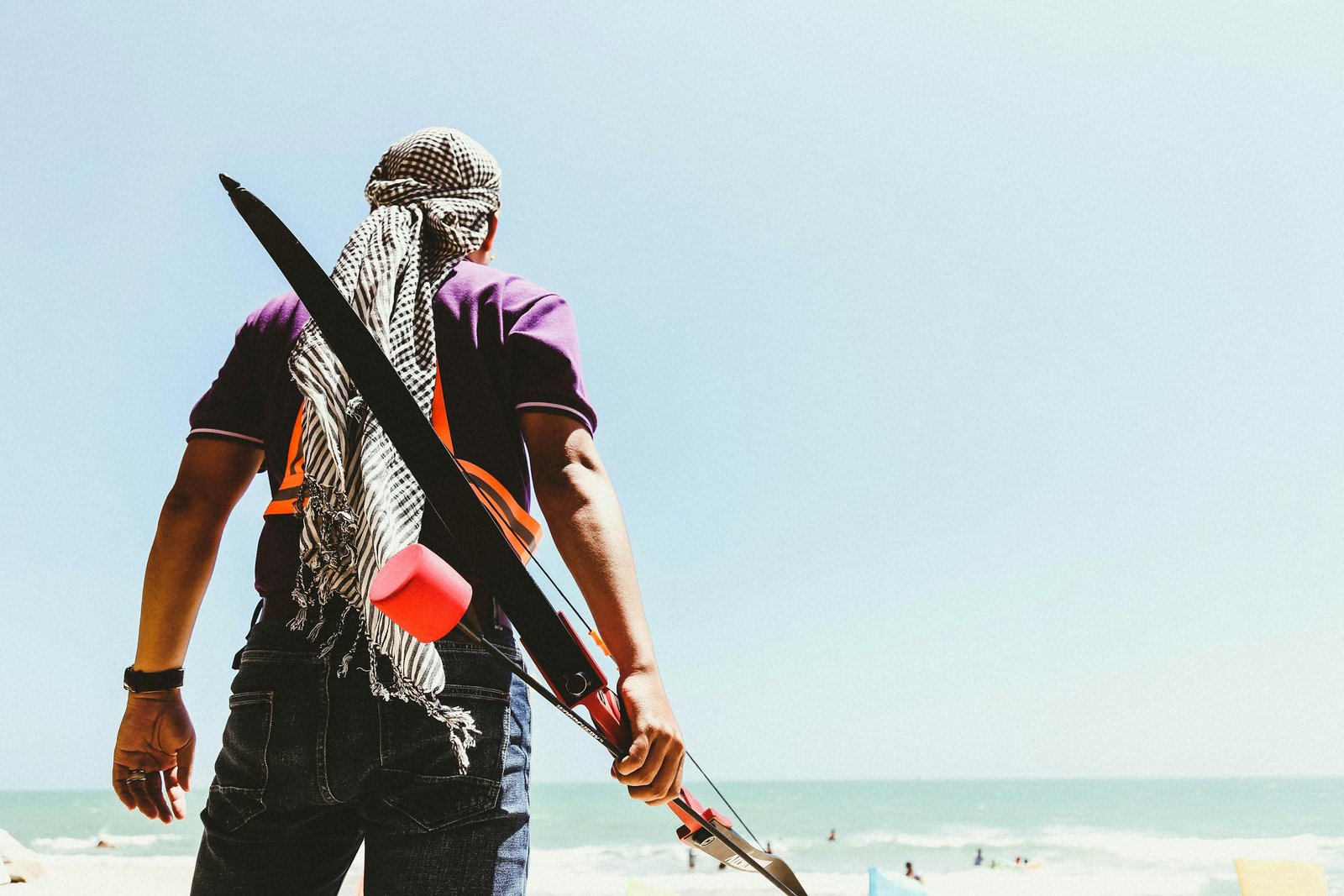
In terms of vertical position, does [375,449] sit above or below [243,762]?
above

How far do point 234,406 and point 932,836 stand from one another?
38003 millimetres

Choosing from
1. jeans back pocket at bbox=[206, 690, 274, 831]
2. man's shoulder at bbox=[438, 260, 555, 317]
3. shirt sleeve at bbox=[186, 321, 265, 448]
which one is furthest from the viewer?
shirt sleeve at bbox=[186, 321, 265, 448]

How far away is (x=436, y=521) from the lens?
4.37 feet

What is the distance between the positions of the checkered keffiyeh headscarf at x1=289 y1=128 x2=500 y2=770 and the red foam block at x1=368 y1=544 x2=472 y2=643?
15 cm

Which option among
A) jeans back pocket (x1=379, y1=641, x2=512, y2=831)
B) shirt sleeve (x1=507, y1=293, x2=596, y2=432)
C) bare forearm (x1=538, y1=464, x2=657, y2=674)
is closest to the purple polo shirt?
shirt sleeve (x1=507, y1=293, x2=596, y2=432)

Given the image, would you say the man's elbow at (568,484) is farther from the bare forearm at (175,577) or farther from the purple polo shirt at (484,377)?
the bare forearm at (175,577)

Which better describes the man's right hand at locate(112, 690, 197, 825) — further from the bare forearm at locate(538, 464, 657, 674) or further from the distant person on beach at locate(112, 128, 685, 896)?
the bare forearm at locate(538, 464, 657, 674)

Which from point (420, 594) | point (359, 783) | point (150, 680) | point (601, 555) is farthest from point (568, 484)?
point (150, 680)

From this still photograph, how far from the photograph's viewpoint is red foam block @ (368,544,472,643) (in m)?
1.00

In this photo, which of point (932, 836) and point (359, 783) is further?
point (932, 836)

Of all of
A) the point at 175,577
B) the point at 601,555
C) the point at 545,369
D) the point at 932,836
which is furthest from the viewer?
the point at 932,836

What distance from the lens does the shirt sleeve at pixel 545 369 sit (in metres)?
1.37

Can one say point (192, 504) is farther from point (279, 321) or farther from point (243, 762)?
point (243, 762)

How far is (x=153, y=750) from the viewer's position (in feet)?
5.36
